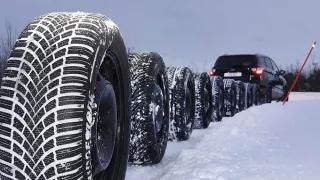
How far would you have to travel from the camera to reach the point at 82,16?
201 centimetres

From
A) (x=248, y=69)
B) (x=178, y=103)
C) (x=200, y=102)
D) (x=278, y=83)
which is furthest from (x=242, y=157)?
(x=278, y=83)

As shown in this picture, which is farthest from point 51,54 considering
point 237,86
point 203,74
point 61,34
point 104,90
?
point 237,86

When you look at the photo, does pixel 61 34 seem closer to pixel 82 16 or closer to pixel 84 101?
pixel 82 16

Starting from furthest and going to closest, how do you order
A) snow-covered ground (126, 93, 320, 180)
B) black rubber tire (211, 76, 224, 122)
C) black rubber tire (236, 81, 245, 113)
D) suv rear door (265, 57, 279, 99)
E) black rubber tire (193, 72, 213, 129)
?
suv rear door (265, 57, 279, 99) → black rubber tire (236, 81, 245, 113) → black rubber tire (211, 76, 224, 122) → black rubber tire (193, 72, 213, 129) → snow-covered ground (126, 93, 320, 180)

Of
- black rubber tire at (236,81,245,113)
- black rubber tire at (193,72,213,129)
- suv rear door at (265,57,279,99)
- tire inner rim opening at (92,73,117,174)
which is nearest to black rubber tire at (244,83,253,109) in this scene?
black rubber tire at (236,81,245,113)

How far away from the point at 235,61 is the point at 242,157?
9.98m

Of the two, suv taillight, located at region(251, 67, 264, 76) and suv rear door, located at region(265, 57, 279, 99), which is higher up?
suv taillight, located at region(251, 67, 264, 76)

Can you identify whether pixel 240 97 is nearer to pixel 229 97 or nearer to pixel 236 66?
pixel 229 97

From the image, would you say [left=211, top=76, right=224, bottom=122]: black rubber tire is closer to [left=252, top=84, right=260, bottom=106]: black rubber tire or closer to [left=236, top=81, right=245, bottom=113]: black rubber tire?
[left=236, top=81, right=245, bottom=113]: black rubber tire

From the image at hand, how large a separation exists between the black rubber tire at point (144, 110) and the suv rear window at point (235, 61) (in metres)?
9.88

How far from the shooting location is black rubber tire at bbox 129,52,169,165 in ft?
10.3

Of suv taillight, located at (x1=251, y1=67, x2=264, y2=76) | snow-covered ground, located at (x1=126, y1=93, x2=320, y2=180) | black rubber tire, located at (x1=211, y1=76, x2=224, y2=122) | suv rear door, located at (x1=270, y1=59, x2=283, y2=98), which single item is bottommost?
suv rear door, located at (x1=270, y1=59, x2=283, y2=98)

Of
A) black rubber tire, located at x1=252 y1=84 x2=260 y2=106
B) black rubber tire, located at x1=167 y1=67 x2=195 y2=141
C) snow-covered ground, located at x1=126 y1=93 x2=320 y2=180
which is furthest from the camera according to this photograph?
black rubber tire, located at x1=252 y1=84 x2=260 y2=106

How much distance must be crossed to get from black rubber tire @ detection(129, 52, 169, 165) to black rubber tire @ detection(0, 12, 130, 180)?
1.28 meters
